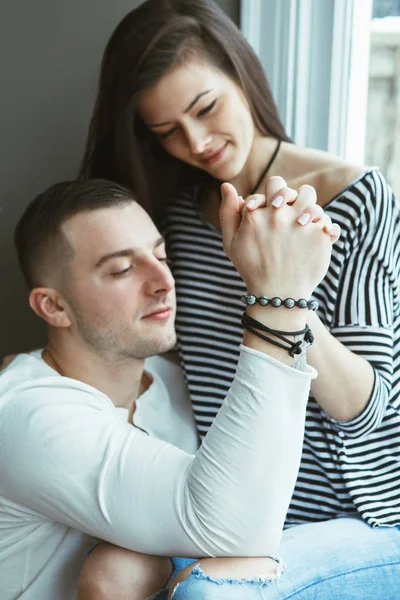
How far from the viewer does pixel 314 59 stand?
1.79m

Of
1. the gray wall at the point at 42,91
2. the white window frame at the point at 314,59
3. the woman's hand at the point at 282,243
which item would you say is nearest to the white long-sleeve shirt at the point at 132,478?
the woman's hand at the point at 282,243

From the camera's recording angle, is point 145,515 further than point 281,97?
No

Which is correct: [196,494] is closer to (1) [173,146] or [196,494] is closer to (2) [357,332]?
(2) [357,332]

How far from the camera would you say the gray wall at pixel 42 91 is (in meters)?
1.86

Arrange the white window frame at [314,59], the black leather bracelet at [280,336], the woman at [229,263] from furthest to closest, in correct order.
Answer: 1. the white window frame at [314,59]
2. the woman at [229,263]
3. the black leather bracelet at [280,336]

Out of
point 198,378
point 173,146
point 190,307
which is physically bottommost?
point 198,378

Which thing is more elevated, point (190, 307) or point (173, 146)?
point (173, 146)

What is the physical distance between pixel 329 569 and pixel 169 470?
0.33 meters

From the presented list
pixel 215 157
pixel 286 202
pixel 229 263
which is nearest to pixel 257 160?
pixel 215 157

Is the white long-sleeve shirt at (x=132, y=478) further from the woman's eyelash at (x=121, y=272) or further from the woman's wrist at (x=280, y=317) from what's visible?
the woman's eyelash at (x=121, y=272)

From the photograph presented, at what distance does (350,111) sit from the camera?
1807mm

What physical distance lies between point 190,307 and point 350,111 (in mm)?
583

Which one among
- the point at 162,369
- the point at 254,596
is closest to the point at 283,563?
the point at 254,596

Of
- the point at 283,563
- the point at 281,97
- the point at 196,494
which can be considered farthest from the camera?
the point at 281,97
